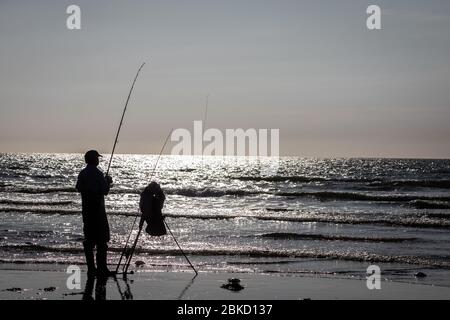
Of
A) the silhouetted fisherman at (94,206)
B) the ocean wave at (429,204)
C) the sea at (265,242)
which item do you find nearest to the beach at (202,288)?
the silhouetted fisherman at (94,206)

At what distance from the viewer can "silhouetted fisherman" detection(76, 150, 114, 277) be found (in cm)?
880

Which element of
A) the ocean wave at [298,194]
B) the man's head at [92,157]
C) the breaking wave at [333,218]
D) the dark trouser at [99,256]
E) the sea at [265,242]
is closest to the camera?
the man's head at [92,157]

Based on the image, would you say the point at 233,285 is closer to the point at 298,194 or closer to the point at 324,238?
the point at 324,238

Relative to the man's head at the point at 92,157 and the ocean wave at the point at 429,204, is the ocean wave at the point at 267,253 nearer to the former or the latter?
the man's head at the point at 92,157

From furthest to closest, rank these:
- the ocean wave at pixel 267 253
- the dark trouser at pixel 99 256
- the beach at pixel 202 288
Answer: the ocean wave at pixel 267 253, the dark trouser at pixel 99 256, the beach at pixel 202 288

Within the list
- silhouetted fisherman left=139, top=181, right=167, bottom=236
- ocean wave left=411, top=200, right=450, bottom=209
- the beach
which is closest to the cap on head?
silhouetted fisherman left=139, top=181, right=167, bottom=236

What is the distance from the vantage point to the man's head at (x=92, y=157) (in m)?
8.76

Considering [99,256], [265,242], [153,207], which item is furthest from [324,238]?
[99,256]

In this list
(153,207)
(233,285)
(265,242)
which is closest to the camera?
(233,285)

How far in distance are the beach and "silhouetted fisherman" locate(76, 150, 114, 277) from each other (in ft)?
1.24

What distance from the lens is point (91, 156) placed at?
8.78 meters

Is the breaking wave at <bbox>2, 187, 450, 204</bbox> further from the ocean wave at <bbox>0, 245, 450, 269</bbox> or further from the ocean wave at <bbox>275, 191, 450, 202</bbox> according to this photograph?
the ocean wave at <bbox>0, 245, 450, 269</bbox>

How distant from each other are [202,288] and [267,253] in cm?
486
